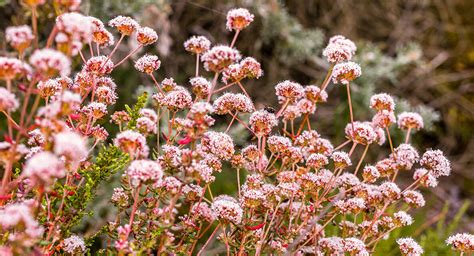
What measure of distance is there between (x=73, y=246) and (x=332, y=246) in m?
0.44

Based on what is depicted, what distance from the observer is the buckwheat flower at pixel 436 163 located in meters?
1.08

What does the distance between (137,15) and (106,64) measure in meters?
1.53

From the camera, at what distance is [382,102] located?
1.14 m

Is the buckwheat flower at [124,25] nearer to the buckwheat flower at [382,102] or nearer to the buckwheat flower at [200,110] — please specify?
the buckwheat flower at [200,110]

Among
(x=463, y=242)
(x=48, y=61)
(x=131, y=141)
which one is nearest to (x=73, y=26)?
(x=48, y=61)

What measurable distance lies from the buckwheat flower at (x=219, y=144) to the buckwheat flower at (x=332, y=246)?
0.76 feet

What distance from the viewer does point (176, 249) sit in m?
0.96

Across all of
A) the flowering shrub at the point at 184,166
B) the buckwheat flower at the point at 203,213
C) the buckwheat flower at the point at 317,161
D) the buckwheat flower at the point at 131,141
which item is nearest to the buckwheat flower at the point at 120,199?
the flowering shrub at the point at 184,166

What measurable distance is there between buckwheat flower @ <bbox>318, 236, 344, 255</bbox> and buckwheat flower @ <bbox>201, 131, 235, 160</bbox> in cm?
23

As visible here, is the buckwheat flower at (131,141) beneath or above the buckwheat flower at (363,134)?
beneath

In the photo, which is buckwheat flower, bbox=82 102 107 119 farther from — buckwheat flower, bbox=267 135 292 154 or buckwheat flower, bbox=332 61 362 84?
buckwheat flower, bbox=332 61 362 84

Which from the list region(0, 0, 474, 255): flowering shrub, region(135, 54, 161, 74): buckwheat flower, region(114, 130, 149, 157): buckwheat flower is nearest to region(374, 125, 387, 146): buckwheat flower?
region(0, 0, 474, 255): flowering shrub

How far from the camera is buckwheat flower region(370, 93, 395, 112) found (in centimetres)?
113

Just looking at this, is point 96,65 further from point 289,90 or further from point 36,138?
point 289,90
